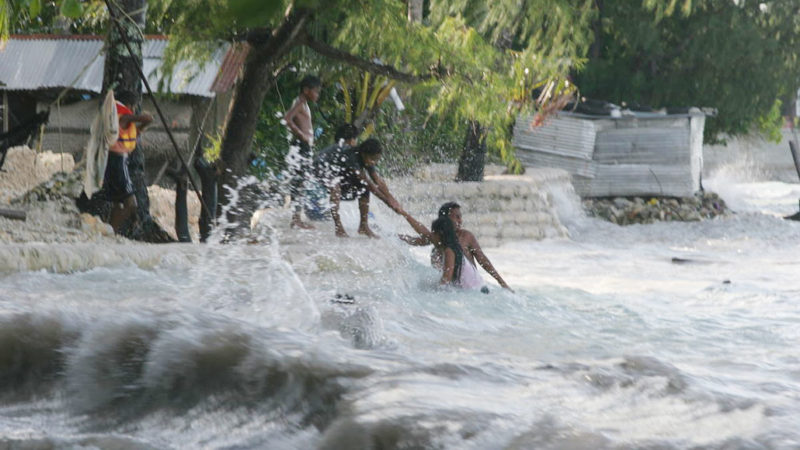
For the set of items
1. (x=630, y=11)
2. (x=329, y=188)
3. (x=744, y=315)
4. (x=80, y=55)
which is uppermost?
(x=630, y=11)

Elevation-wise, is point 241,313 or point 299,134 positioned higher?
point 299,134

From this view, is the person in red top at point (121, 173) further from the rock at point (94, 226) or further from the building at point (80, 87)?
the building at point (80, 87)

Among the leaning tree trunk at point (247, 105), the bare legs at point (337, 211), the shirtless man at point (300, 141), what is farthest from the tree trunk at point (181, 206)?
the bare legs at point (337, 211)

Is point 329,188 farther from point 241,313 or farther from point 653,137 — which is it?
point 653,137

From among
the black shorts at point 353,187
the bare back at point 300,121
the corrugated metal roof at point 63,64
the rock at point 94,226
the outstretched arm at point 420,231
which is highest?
the corrugated metal roof at point 63,64

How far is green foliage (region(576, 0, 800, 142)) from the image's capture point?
2152 cm

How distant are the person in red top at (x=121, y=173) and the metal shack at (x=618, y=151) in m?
10.8

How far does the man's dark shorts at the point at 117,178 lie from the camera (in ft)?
34.2

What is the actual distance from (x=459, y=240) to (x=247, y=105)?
2700 mm

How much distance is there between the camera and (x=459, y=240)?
28.6 feet

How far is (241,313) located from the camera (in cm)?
634

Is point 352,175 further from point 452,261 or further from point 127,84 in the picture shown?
point 127,84

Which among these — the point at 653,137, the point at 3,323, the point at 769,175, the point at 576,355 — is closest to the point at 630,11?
Answer: the point at 653,137

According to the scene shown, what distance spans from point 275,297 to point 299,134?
3885 mm
